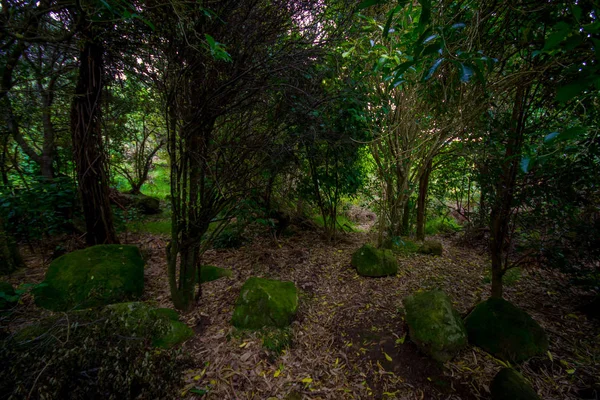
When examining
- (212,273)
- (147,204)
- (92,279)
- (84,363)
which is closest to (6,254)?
(92,279)

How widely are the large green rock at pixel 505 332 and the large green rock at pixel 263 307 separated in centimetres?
192

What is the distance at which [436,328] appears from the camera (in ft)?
7.19

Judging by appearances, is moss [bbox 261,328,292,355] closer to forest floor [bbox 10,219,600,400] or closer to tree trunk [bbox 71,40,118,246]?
forest floor [bbox 10,219,600,400]

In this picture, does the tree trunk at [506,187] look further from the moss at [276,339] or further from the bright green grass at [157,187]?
the bright green grass at [157,187]

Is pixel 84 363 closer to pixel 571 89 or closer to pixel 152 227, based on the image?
pixel 571 89

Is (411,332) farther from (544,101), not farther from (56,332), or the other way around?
(56,332)

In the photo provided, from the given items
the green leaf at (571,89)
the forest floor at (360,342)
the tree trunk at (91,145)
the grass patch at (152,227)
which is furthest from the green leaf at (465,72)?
the grass patch at (152,227)

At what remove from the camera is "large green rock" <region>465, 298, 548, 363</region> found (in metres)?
2.10

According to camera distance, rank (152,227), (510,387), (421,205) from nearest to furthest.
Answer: (510,387), (421,205), (152,227)

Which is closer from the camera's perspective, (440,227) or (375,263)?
(375,263)

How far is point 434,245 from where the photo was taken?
4617 millimetres

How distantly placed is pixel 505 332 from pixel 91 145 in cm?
544

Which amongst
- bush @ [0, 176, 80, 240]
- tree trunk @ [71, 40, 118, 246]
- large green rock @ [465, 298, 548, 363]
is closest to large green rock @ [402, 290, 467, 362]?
large green rock @ [465, 298, 548, 363]

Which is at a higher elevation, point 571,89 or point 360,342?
point 571,89
